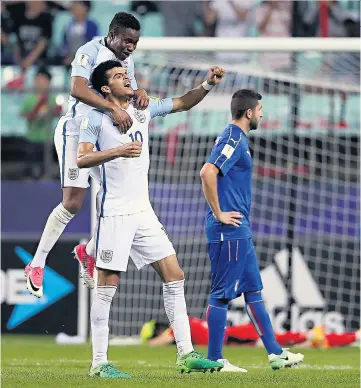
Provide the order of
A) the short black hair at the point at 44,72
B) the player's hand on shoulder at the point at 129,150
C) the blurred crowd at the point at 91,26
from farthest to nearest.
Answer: the short black hair at the point at 44,72 < the blurred crowd at the point at 91,26 < the player's hand on shoulder at the point at 129,150

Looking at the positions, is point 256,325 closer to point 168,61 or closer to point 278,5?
point 168,61

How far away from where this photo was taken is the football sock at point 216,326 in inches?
332

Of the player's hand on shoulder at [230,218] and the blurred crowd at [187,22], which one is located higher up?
the blurred crowd at [187,22]

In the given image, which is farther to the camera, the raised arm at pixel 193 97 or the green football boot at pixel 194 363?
the raised arm at pixel 193 97

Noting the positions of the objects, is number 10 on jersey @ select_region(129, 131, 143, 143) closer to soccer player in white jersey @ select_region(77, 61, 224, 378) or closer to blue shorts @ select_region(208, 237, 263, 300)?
soccer player in white jersey @ select_region(77, 61, 224, 378)

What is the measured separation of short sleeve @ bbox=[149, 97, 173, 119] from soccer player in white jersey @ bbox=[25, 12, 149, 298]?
149 mm

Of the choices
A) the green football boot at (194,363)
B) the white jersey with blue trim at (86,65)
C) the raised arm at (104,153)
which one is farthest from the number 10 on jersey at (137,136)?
the green football boot at (194,363)

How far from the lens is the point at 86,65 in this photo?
316 inches

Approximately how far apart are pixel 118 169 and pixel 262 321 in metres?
1.83

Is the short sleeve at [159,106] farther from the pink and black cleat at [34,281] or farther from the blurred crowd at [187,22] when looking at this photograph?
the blurred crowd at [187,22]

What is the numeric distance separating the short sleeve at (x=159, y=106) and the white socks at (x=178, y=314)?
1252 mm

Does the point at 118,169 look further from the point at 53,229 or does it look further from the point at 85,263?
the point at 53,229

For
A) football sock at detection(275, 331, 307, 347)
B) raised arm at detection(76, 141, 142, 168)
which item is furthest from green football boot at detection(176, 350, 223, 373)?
football sock at detection(275, 331, 307, 347)

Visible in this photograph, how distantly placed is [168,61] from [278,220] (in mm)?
2354
